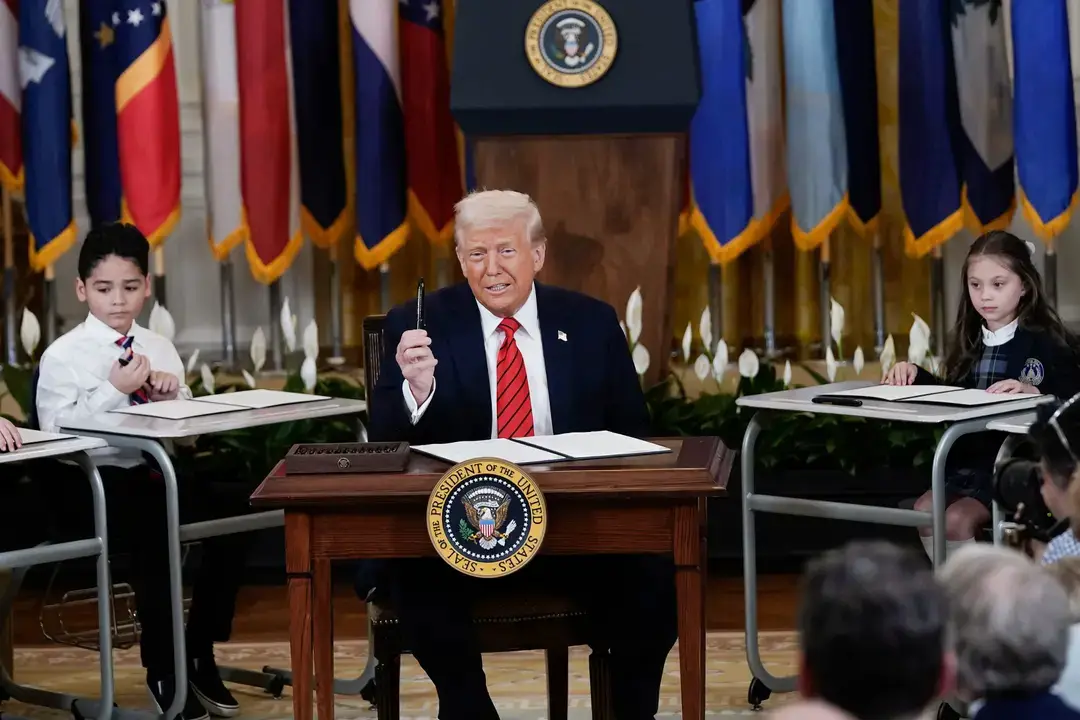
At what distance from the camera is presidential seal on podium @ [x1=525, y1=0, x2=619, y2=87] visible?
4328 mm

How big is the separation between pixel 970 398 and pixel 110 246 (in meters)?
1.98

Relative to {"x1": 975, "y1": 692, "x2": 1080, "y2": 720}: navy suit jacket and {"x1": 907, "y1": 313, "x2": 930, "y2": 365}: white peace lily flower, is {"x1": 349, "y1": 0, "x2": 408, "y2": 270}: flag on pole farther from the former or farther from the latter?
{"x1": 975, "y1": 692, "x2": 1080, "y2": 720}: navy suit jacket

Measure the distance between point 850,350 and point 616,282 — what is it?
5.28ft

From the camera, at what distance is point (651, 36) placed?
436 cm

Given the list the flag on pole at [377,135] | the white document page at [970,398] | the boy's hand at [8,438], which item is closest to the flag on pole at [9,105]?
the flag on pole at [377,135]

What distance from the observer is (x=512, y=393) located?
9.72ft

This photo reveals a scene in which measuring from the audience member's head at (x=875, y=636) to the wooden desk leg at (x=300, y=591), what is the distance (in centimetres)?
118

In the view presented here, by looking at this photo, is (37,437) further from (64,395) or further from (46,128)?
(46,128)

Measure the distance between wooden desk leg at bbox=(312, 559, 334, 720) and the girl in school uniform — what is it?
4.81ft

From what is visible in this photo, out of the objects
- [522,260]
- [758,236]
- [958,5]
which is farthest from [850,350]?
[522,260]

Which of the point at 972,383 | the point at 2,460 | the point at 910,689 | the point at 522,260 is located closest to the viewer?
the point at 910,689

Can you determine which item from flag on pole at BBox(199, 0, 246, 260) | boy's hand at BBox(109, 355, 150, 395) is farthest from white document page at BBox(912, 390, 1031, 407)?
flag on pole at BBox(199, 0, 246, 260)

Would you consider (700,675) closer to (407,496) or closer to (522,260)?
(407,496)

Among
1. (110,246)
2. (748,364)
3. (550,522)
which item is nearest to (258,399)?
(110,246)
